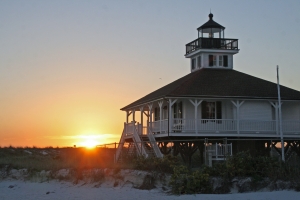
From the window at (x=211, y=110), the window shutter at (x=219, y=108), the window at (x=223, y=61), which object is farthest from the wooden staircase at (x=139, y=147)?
the window at (x=223, y=61)

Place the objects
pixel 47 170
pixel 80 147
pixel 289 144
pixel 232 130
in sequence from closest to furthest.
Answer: pixel 47 170 → pixel 232 130 → pixel 289 144 → pixel 80 147

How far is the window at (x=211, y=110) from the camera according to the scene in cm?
3550

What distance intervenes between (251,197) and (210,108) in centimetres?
1441

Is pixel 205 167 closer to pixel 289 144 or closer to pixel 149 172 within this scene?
pixel 149 172

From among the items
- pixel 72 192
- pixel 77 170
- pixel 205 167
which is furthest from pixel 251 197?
pixel 77 170

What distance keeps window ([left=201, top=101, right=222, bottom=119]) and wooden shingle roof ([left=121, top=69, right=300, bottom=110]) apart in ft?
3.17

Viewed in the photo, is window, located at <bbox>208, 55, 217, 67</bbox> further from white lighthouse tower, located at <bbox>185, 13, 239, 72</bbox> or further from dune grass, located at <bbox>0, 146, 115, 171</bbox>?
dune grass, located at <bbox>0, 146, 115, 171</bbox>

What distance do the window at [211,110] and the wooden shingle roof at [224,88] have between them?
97 cm

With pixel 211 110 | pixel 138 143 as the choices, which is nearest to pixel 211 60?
pixel 211 110

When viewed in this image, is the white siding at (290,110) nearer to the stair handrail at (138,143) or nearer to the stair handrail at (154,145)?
the stair handrail at (154,145)

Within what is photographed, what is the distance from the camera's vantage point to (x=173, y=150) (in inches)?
1437

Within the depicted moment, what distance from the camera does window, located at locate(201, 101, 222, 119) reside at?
35.5 m

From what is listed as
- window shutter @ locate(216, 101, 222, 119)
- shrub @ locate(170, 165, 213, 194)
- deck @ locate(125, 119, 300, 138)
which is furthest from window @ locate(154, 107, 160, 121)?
shrub @ locate(170, 165, 213, 194)

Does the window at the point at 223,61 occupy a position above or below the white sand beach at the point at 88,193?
above
